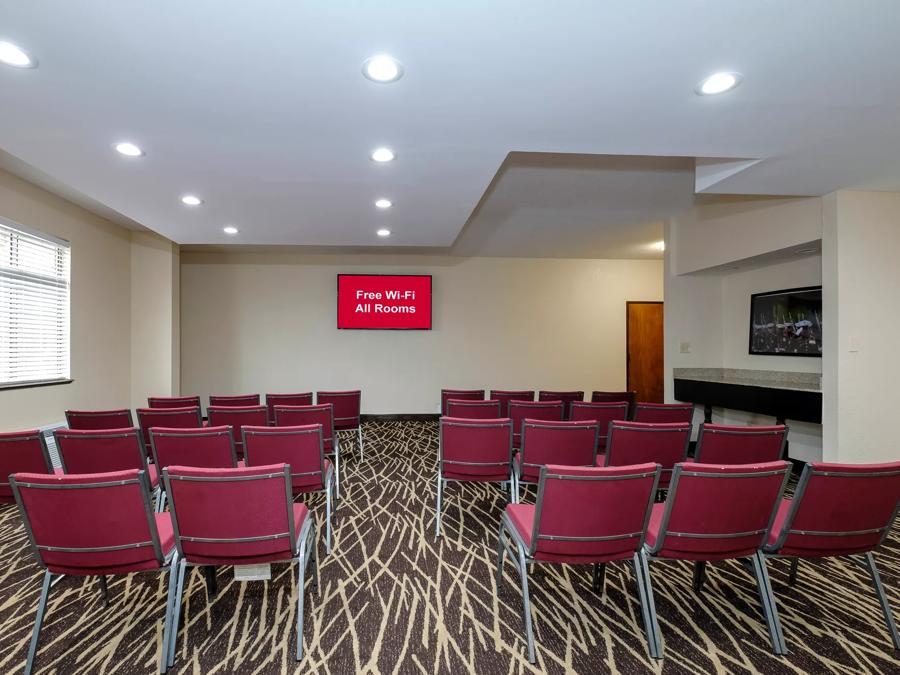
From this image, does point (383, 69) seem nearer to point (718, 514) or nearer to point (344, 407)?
point (718, 514)

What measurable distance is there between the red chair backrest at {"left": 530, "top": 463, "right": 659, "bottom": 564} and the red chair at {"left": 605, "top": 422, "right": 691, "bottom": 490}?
105 cm

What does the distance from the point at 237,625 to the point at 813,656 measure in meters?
2.71

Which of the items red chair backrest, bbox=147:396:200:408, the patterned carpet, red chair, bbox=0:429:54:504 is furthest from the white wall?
red chair backrest, bbox=147:396:200:408

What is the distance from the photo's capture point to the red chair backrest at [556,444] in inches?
117

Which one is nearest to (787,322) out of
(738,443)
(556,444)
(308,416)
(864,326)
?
(864,326)

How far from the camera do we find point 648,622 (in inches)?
76.5

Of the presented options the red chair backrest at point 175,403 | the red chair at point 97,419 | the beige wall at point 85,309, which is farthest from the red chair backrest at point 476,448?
the beige wall at point 85,309

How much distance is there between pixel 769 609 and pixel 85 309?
704 centimetres

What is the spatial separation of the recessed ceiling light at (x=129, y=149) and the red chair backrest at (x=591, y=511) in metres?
3.27

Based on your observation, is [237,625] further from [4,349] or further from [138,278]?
[138,278]

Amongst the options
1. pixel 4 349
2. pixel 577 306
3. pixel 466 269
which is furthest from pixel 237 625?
pixel 577 306

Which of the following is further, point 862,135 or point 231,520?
point 862,135

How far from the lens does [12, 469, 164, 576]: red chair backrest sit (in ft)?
5.57

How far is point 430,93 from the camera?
2230 mm
